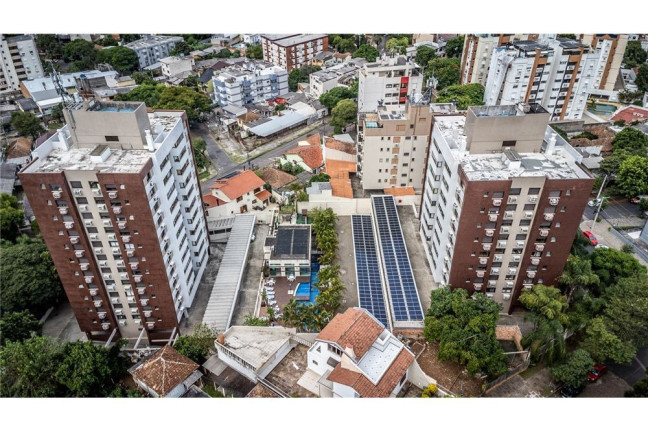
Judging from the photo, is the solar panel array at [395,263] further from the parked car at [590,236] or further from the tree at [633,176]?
the tree at [633,176]

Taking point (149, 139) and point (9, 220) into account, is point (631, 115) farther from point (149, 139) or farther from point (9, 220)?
point (9, 220)

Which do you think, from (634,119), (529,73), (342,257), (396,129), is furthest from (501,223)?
(634,119)

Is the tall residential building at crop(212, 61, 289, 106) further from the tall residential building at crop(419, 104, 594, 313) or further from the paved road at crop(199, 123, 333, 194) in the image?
the tall residential building at crop(419, 104, 594, 313)

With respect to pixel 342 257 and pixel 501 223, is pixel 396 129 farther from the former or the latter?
pixel 501 223

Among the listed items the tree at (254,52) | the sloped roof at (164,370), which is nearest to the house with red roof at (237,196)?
the sloped roof at (164,370)

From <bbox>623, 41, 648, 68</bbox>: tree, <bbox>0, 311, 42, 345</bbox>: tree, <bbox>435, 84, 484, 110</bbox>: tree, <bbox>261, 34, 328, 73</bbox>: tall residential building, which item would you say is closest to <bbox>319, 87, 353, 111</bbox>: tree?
<bbox>435, 84, 484, 110</bbox>: tree

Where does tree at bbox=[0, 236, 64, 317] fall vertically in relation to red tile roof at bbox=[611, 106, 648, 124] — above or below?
below
